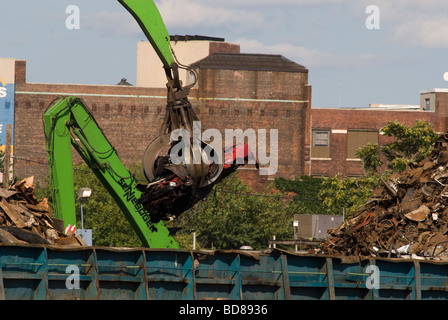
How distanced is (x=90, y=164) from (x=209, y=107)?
4750 centimetres

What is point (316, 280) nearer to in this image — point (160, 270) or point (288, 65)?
point (160, 270)

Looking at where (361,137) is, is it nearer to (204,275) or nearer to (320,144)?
(320,144)

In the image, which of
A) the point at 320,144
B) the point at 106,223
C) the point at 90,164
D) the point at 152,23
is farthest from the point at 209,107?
the point at 152,23

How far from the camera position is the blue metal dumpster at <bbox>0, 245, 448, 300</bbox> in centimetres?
1376

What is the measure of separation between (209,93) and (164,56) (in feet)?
165

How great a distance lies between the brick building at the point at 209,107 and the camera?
2662 inches

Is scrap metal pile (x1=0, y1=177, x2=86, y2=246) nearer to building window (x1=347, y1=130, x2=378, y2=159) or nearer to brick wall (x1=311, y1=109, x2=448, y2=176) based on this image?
brick wall (x1=311, y1=109, x2=448, y2=176)

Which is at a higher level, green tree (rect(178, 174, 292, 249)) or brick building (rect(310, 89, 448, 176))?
brick building (rect(310, 89, 448, 176))

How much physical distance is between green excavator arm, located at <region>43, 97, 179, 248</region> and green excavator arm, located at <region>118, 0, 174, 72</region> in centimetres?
354

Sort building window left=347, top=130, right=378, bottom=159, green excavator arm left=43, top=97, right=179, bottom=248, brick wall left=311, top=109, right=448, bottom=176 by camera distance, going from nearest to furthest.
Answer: green excavator arm left=43, top=97, right=179, bottom=248
brick wall left=311, top=109, right=448, bottom=176
building window left=347, top=130, right=378, bottom=159

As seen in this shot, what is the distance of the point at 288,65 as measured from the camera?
70.6 meters

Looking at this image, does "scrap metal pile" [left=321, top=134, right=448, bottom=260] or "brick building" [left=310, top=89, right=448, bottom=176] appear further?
"brick building" [left=310, top=89, right=448, bottom=176]

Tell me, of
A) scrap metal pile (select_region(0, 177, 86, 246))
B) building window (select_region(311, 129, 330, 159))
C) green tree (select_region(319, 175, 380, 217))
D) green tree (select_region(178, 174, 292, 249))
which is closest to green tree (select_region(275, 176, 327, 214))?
building window (select_region(311, 129, 330, 159))

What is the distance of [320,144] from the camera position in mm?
72000
